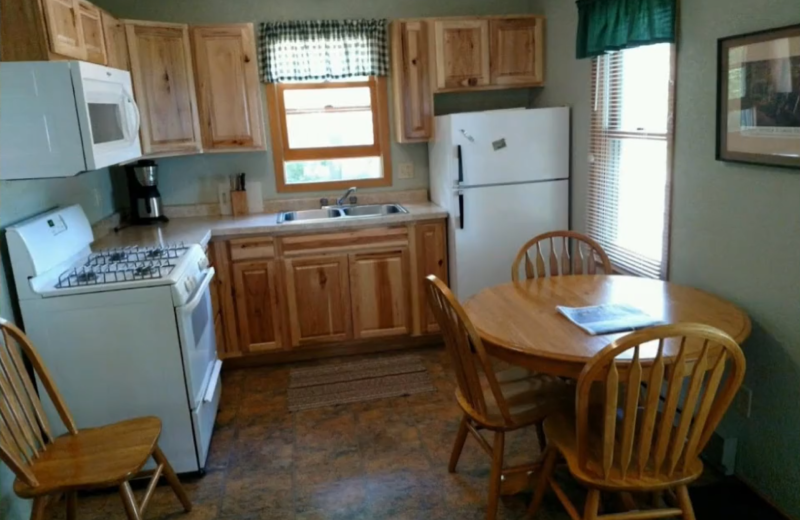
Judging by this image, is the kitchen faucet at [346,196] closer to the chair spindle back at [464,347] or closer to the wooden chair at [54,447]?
the chair spindle back at [464,347]

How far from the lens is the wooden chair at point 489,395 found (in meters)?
2.00

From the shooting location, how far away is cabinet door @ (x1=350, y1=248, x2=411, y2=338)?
3.66m

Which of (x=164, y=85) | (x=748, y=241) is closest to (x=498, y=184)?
(x=748, y=241)

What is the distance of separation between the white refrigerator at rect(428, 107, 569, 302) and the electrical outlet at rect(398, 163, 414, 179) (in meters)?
0.50

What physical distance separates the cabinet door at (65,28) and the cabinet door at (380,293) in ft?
5.86

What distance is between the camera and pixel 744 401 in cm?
227

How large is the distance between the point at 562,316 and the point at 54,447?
6.06ft

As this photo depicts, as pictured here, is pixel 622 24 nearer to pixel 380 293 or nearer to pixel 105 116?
pixel 380 293

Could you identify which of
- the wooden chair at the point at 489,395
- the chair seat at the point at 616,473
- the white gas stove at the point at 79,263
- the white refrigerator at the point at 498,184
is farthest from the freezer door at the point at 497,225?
the chair seat at the point at 616,473

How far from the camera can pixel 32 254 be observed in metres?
2.29

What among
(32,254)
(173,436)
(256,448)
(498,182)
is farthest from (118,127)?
(498,182)

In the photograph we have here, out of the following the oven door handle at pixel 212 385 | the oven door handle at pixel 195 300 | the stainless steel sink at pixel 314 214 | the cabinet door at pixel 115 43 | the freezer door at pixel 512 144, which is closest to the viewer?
the oven door handle at pixel 195 300

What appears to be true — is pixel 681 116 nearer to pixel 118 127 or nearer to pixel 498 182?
pixel 498 182

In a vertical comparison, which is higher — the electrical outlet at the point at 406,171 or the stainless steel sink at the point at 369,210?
the electrical outlet at the point at 406,171
